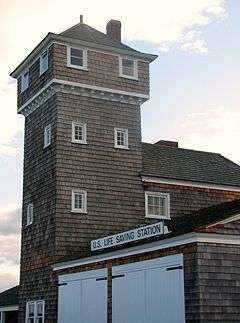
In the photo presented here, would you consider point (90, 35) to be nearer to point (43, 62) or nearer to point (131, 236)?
point (43, 62)

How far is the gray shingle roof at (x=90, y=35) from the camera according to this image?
119ft

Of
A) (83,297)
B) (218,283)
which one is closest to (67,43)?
(83,297)

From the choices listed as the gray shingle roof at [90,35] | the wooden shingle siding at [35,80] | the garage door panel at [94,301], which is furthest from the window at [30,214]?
the gray shingle roof at [90,35]

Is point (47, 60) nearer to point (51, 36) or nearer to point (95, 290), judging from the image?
point (51, 36)

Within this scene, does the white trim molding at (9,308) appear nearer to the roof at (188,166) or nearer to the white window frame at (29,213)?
the white window frame at (29,213)

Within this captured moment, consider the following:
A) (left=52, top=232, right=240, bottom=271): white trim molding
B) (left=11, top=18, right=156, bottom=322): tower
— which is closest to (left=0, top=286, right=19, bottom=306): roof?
(left=11, top=18, right=156, bottom=322): tower

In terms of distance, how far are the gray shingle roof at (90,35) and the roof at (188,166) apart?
6687mm

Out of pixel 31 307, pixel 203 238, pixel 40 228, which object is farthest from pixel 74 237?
pixel 203 238

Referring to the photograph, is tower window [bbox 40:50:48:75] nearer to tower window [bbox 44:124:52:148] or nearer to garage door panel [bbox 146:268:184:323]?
tower window [bbox 44:124:52:148]

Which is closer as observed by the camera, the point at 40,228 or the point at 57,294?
the point at 57,294

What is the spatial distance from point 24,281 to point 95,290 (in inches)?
354

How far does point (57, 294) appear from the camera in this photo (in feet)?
105

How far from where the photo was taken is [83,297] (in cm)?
2962

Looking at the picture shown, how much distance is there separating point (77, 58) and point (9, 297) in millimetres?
17360
